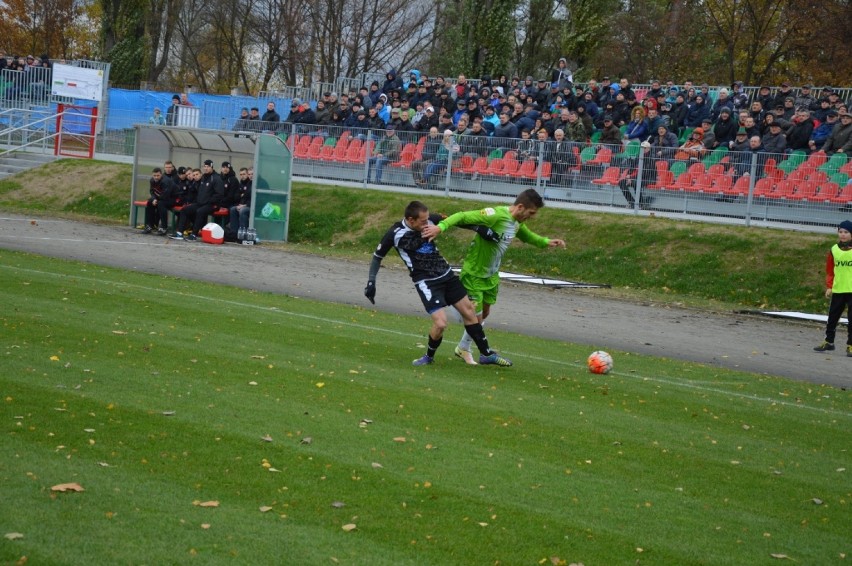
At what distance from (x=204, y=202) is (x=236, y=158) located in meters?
2.51

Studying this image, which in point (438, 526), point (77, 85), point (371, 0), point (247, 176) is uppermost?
point (371, 0)

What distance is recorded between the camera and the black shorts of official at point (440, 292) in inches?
456

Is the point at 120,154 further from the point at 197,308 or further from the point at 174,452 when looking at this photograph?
the point at 174,452

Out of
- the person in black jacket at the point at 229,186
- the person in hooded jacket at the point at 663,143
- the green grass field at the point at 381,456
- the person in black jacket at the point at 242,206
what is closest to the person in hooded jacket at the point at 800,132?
the person in hooded jacket at the point at 663,143

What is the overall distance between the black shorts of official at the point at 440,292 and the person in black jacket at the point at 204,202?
16.4 meters

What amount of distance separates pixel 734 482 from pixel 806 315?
12668mm

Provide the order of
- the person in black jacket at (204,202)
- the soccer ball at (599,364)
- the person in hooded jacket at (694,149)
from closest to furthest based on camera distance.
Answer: the soccer ball at (599,364)
the person in hooded jacket at (694,149)
the person in black jacket at (204,202)

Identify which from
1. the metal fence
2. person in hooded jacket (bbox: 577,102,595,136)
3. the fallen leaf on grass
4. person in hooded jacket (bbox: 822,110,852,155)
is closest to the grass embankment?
the metal fence

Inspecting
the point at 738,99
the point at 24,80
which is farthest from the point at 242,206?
the point at 24,80

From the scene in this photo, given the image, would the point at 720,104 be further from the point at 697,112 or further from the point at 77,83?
the point at 77,83

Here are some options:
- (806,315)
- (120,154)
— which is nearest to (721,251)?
(806,315)

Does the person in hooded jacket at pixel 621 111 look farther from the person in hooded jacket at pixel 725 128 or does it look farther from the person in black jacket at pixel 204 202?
the person in black jacket at pixel 204 202

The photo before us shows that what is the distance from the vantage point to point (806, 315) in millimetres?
19344

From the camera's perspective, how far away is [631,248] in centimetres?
2359
